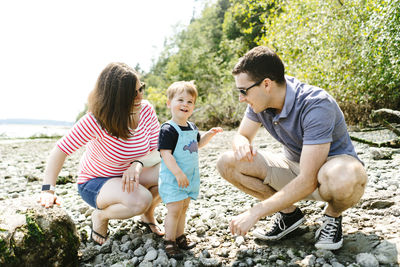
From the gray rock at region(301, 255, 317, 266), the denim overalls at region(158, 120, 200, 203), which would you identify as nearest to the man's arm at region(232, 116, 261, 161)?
the denim overalls at region(158, 120, 200, 203)

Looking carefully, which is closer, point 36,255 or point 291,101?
point 36,255

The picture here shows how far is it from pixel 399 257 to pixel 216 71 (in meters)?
19.2

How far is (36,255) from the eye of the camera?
205 centimetres

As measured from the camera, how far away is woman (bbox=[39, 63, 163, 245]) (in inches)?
103

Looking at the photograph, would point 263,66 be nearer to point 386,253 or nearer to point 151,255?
point 386,253

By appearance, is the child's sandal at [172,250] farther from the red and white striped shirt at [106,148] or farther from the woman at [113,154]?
the red and white striped shirt at [106,148]

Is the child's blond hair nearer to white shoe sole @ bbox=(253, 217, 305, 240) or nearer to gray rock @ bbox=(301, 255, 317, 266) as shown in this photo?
white shoe sole @ bbox=(253, 217, 305, 240)

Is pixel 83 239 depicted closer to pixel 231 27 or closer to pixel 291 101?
Result: pixel 291 101

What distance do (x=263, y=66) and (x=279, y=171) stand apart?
2.93 feet

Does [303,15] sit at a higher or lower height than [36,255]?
higher

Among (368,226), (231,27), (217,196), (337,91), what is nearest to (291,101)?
(368,226)

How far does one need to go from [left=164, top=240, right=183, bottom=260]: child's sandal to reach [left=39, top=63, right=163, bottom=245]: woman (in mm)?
378

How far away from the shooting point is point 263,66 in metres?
2.48

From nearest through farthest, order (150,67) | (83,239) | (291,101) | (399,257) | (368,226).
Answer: (399,257) → (291,101) → (368,226) → (83,239) → (150,67)
